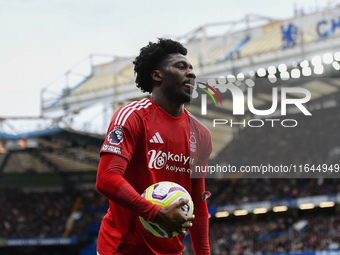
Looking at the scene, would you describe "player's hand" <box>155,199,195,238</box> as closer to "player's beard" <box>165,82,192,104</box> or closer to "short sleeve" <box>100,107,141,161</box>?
"short sleeve" <box>100,107,141,161</box>

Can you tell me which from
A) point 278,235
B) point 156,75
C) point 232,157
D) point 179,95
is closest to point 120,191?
point 179,95

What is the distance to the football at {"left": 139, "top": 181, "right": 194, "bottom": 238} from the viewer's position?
390 centimetres

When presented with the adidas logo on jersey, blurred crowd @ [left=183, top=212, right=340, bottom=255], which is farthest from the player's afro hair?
blurred crowd @ [left=183, top=212, right=340, bottom=255]

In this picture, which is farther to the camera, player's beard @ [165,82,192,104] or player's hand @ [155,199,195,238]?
player's beard @ [165,82,192,104]

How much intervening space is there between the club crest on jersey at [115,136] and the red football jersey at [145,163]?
A: 34 millimetres

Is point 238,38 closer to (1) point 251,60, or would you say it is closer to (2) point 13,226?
(1) point 251,60

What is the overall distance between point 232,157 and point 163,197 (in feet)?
64.1

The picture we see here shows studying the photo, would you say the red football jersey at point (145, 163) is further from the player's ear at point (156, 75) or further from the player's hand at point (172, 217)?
the player's hand at point (172, 217)

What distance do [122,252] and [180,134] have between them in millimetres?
1060

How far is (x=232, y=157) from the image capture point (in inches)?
915

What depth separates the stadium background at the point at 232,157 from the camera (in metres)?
21.6

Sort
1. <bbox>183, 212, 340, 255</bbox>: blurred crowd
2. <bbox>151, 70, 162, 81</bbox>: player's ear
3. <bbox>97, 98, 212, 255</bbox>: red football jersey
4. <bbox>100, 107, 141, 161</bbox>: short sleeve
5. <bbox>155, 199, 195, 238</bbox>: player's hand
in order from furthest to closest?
<bbox>183, 212, 340, 255</bbox>: blurred crowd < <bbox>151, 70, 162, 81</bbox>: player's ear < <bbox>97, 98, 212, 255</bbox>: red football jersey < <bbox>100, 107, 141, 161</bbox>: short sleeve < <bbox>155, 199, 195, 238</bbox>: player's hand

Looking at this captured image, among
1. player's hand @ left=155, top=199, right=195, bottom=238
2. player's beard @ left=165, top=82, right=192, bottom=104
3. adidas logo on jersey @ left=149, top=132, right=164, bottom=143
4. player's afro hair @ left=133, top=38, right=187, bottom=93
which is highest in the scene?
player's afro hair @ left=133, top=38, right=187, bottom=93

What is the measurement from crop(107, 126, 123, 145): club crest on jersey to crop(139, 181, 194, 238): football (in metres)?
0.47
